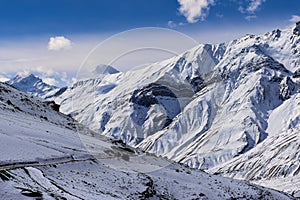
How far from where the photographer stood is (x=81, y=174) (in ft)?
127

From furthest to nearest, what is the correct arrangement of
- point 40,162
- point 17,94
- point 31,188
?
1. point 17,94
2. point 40,162
3. point 31,188

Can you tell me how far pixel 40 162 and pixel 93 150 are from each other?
16.3m

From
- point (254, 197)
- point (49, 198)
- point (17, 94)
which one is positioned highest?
point (17, 94)

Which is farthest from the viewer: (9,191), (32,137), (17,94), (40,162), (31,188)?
(17,94)

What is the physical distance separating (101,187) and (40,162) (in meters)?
6.32

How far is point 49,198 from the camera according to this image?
2411 centimetres

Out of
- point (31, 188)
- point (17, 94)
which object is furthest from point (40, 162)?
point (17, 94)

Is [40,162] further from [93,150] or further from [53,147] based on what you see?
[93,150]

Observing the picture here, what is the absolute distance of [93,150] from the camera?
52.4 m

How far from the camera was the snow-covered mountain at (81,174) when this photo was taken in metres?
28.4

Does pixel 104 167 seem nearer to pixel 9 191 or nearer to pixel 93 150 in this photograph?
pixel 93 150

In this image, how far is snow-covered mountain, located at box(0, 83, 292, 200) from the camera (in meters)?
28.4

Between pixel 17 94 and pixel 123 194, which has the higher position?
pixel 17 94

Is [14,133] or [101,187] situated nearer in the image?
[101,187]
